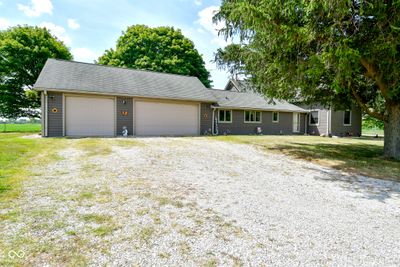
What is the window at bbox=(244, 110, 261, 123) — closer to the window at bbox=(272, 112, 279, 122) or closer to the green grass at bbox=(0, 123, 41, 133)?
the window at bbox=(272, 112, 279, 122)

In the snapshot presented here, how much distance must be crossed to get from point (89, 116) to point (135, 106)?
2.71 metres

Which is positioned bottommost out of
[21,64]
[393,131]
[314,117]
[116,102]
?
[393,131]

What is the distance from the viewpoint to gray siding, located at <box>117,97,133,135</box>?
1487cm

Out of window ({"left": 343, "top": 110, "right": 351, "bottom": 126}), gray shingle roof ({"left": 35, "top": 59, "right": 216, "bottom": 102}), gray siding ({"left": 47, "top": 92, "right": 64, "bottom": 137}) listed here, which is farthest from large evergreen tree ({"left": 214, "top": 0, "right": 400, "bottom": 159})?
window ({"left": 343, "top": 110, "right": 351, "bottom": 126})

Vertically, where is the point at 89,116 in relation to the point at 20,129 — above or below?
above

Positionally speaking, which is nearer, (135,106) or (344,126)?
(135,106)

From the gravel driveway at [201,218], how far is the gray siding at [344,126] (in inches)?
688

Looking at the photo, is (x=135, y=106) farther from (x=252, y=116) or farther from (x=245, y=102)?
(x=252, y=116)

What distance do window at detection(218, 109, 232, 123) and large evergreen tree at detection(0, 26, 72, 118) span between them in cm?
1631

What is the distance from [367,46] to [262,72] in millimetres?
3428

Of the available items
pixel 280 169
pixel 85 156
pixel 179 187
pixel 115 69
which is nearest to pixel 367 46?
pixel 280 169

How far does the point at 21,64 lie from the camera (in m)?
22.8

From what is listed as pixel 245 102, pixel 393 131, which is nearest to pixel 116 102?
pixel 245 102

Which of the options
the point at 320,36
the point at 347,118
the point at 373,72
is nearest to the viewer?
the point at 320,36
